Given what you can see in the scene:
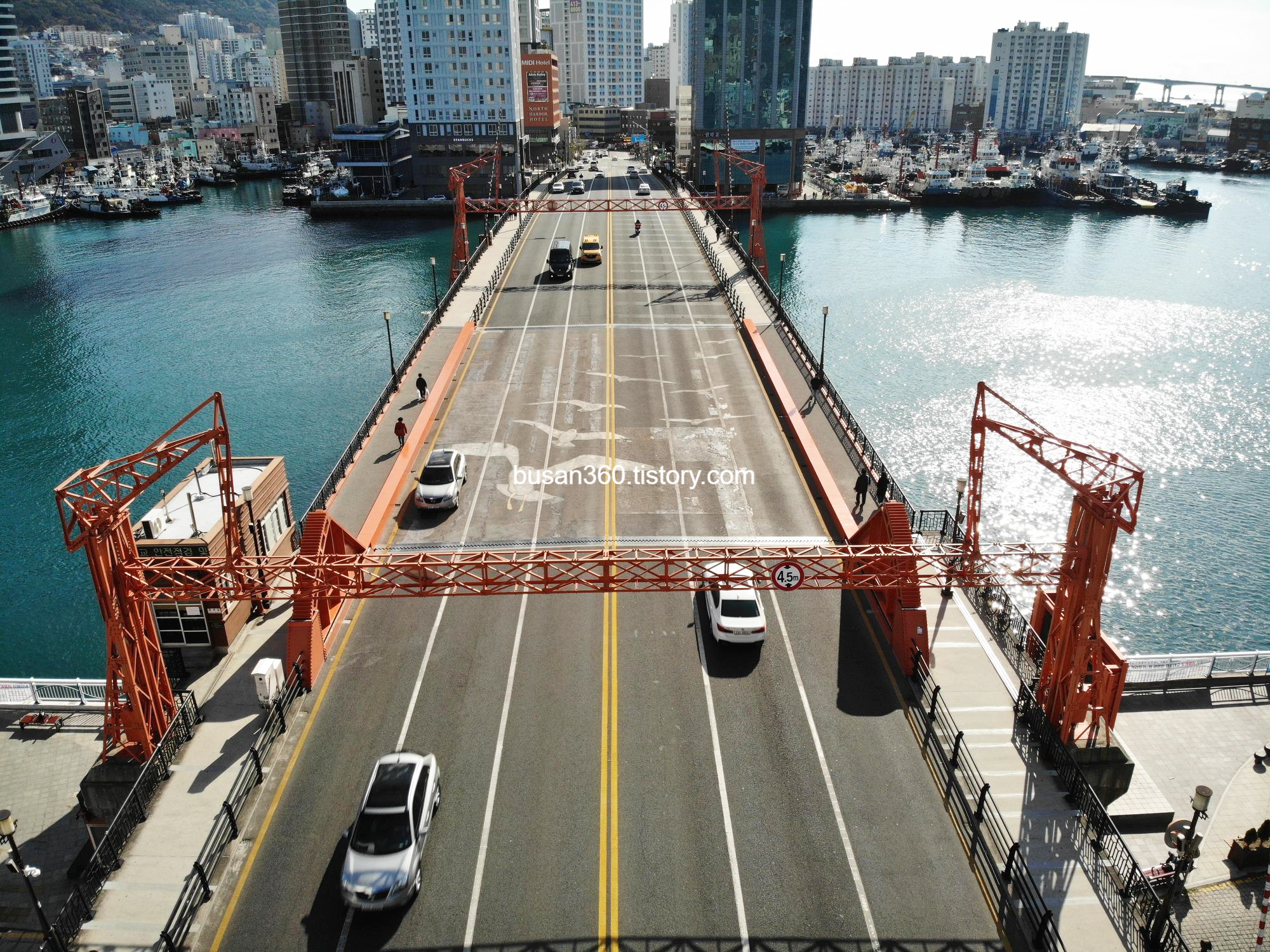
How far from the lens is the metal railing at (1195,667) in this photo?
28.9 metres

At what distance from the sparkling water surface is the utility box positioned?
16141 millimetres

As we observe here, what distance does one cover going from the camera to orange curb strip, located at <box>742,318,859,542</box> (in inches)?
1335

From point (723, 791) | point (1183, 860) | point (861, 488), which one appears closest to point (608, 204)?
point (861, 488)

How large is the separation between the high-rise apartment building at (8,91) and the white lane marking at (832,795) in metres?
187

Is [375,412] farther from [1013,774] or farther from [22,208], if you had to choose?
[22,208]

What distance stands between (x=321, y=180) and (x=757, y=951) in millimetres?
181642

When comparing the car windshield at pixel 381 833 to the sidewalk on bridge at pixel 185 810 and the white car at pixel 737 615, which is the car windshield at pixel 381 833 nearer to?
the sidewalk on bridge at pixel 185 810

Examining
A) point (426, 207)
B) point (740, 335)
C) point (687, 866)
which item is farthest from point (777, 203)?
point (687, 866)

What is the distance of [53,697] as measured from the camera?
92.3 ft

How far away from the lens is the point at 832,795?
21.8 metres

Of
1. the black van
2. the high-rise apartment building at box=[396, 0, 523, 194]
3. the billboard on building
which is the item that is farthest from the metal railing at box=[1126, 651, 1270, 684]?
the billboard on building

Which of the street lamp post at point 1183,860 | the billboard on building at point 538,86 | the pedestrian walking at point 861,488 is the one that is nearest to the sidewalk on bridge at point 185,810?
the street lamp post at point 1183,860

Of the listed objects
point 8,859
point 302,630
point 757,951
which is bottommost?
point 8,859

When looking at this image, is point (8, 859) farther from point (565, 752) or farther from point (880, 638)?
point (880, 638)
